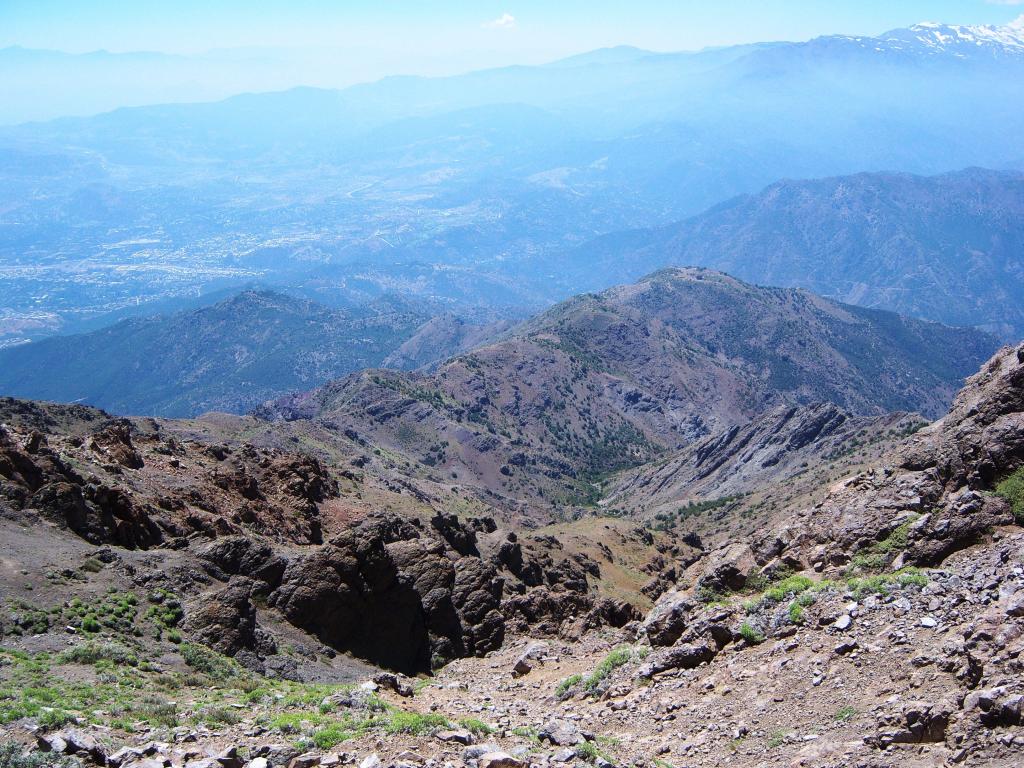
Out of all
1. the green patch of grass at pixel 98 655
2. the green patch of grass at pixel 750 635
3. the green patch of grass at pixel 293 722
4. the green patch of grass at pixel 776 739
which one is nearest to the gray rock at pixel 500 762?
the green patch of grass at pixel 293 722

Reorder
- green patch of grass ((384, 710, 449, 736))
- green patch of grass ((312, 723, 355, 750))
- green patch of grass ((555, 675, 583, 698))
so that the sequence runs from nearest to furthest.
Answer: green patch of grass ((312, 723, 355, 750)), green patch of grass ((384, 710, 449, 736)), green patch of grass ((555, 675, 583, 698))

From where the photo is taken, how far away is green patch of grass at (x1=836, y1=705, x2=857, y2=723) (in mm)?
14398

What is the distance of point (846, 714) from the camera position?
14.5m

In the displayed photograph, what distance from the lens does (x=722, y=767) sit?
14.7 meters

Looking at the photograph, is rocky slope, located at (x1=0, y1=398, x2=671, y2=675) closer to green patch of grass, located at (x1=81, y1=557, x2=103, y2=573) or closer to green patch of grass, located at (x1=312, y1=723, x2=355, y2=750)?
green patch of grass, located at (x1=81, y1=557, x2=103, y2=573)

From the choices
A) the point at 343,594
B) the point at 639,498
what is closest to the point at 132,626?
the point at 343,594

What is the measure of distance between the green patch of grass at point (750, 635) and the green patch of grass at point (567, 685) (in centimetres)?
465

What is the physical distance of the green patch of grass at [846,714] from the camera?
1440cm

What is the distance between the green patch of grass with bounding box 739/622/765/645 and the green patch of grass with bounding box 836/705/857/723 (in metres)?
4.46

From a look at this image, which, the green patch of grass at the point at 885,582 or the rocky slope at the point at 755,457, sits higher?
the green patch of grass at the point at 885,582

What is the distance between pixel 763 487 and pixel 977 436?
89.0 m

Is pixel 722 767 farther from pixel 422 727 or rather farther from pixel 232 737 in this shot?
pixel 232 737

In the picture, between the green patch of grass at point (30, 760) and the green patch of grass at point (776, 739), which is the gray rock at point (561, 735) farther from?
the green patch of grass at point (30, 760)

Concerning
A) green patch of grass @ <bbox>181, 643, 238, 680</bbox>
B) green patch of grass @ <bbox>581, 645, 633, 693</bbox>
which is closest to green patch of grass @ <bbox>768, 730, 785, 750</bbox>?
green patch of grass @ <bbox>581, 645, 633, 693</bbox>
